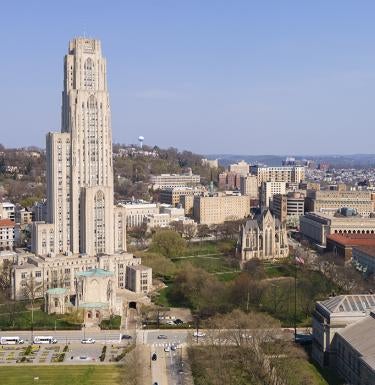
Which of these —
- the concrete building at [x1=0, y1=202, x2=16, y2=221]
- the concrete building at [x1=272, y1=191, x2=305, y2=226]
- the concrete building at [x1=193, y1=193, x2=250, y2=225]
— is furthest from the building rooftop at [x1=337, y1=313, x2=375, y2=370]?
the concrete building at [x1=272, y1=191, x2=305, y2=226]

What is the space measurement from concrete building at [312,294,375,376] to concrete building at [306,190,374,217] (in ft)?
288

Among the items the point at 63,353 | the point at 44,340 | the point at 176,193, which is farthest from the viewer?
the point at 176,193

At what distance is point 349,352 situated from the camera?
48812mm

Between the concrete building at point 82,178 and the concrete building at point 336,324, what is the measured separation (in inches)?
1314

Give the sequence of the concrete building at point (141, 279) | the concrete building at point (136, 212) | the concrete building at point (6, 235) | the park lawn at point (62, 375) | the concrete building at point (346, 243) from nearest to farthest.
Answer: the park lawn at point (62, 375), the concrete building at point (141, 279), the concrete building at point (346, 243), the concrete building at point (6, 235), the concrete building at point (136, 212)

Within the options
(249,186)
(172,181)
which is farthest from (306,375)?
(249,186)

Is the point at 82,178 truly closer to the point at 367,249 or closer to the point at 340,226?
the point at 367,249

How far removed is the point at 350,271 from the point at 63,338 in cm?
3509

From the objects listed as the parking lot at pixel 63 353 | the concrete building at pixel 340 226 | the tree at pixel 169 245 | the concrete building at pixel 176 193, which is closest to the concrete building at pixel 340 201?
the concrete building at pixel 340 226

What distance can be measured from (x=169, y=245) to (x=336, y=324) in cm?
4803

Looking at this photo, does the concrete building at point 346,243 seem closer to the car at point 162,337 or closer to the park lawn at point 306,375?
the car at point 162,337

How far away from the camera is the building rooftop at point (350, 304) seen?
53438 millimetres

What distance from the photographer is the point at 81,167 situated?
84.4m

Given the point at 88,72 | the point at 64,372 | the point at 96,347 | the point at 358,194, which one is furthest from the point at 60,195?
the point at 358,194
